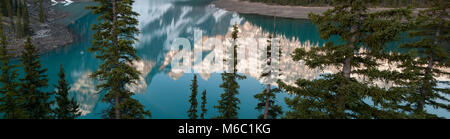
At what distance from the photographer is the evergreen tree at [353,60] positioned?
8336mm

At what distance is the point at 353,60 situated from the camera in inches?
380

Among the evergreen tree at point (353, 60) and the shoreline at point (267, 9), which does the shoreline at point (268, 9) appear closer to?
the shoreline at point (267, 9)

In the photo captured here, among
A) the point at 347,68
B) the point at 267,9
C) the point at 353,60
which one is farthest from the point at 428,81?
the point at 267,9

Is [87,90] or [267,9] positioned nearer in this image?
[87,90]

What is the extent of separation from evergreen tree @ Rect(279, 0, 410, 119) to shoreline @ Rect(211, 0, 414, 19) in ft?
429

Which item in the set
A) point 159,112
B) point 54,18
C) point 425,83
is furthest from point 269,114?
point 54,18

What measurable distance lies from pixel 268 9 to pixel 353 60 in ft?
513

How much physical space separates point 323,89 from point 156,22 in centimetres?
15170

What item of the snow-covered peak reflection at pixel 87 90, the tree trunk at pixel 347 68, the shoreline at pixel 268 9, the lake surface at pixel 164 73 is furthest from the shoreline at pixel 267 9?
the tree trunk at pixel 347 68

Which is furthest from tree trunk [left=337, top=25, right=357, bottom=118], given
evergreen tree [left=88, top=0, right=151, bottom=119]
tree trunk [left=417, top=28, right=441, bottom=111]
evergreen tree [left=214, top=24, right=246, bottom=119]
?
evergreen tree [left=214, top=24, right=246, bottom=119]

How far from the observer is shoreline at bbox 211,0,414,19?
5556 inches

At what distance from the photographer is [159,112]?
42531 mm

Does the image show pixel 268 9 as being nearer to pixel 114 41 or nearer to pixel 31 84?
pixel 31 84

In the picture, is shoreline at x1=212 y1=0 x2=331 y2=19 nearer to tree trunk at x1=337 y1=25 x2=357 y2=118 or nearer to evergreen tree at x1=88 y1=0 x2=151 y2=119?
evergreen tree at x1=88 y1=0 x2=151 y2=119
